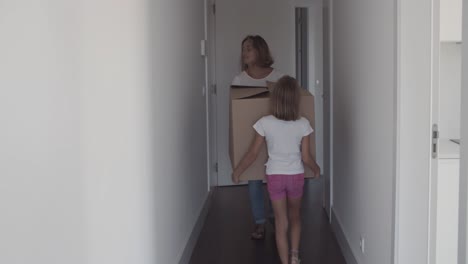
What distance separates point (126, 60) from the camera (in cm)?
184

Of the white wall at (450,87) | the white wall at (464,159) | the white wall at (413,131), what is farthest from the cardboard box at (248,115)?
the white wall at (464,159)

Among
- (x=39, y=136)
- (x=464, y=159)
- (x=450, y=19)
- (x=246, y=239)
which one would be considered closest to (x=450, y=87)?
(x=450, y=19)

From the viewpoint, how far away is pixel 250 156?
112 inches

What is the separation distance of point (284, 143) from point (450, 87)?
3.43 feet

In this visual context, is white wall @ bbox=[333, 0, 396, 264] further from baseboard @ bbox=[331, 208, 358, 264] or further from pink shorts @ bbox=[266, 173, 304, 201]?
pink shorts @ bbox=[266, 173, 304, 201]

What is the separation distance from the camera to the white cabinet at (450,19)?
2379 mm

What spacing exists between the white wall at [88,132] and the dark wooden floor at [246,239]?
0.62 m

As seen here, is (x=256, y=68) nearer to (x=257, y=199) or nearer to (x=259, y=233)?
(x=257, y=199)

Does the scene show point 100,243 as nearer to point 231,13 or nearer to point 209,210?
point 209,210

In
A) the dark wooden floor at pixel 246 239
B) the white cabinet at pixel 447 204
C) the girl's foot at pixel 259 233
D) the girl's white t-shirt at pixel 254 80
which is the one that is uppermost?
the girl's white t-shirt at pixel 254 80

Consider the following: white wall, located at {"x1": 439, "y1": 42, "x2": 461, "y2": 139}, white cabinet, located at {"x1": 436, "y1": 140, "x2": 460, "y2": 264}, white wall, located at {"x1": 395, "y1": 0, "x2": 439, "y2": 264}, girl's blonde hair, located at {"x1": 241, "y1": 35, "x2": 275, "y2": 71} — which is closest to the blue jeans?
girl's blonde hair, located at {"x1": 241, "y1": 35, "x2": 275, "y2": 71}

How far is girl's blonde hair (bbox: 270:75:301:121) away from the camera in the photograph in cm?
273

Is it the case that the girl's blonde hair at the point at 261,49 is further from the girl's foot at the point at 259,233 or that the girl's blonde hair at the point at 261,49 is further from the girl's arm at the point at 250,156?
the girl's foot at the point at 259,233

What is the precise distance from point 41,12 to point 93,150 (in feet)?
1.55
